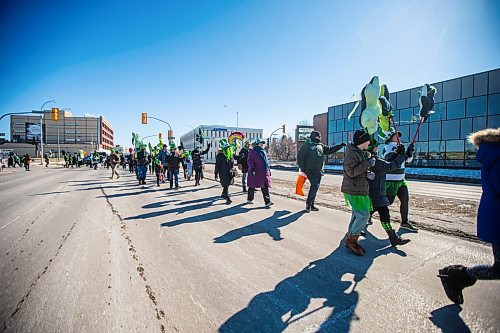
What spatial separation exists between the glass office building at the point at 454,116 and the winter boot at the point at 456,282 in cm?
2326

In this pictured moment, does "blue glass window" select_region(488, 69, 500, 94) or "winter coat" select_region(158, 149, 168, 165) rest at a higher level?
"blue glass window" select_region(488, 69, 500, 94)

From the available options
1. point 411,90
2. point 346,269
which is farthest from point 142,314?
point 411,90

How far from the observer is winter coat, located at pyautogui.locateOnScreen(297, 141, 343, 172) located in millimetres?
6348

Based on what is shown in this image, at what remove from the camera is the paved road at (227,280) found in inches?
85.4

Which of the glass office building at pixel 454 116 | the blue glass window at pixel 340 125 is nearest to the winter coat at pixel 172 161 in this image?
the glass office building at pixel 454 116

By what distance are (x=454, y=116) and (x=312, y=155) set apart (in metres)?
27.2

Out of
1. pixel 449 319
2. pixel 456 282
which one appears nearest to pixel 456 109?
pixel 456 282

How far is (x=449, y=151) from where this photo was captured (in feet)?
82.7

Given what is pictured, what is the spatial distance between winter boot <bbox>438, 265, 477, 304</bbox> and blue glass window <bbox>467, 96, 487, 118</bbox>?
1146 inches

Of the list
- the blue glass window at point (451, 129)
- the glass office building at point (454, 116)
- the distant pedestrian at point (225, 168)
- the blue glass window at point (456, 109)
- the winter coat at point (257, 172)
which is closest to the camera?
the winter coat at point (257, 172)

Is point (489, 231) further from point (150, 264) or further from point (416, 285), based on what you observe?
point (150, 264)

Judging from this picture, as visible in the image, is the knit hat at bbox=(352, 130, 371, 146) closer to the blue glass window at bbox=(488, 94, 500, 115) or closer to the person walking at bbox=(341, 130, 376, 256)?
the person walking at bbox=(341, 130, 376, 256)

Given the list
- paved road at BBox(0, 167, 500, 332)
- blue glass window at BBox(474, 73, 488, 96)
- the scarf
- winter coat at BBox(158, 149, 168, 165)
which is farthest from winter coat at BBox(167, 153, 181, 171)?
blue glass window at BBox(474, 73, 488, 96)

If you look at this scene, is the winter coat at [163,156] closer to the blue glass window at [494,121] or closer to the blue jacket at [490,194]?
the blue jacket at [490,194]
